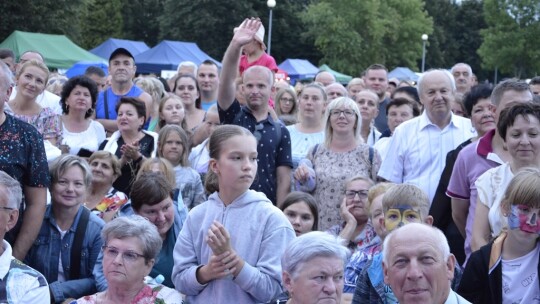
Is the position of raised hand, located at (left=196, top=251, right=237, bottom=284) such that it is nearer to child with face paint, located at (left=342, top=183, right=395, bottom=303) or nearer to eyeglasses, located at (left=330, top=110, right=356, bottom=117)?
child with face paint, located at (left=342, top=183, right=395, bottom=303)

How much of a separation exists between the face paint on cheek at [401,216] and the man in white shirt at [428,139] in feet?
5.00

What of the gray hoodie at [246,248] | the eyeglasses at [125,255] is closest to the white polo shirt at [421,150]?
the gray hoodie at [246,248]

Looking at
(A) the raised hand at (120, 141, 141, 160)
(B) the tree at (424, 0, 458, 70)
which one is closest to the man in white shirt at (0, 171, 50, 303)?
(A) the raised hand at (120, 141, 141, 160)

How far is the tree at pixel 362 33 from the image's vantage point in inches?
2424

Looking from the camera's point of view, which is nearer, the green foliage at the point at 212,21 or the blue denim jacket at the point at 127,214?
the blue denim jacket at the point at 127,214

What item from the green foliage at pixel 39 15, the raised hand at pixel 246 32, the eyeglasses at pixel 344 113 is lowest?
the eyeglasses at pixel 344 113

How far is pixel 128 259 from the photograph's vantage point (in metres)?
4.46

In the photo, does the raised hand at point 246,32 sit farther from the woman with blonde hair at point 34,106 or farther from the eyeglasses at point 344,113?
the woman with blonde hair at point 34,106

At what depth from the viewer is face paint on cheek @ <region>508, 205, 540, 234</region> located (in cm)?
434

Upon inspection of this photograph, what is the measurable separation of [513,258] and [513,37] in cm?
5712

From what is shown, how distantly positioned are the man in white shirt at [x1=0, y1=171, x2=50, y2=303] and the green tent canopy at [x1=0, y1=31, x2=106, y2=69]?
21.2 meters

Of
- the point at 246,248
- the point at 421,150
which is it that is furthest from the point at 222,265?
the point at 421,150

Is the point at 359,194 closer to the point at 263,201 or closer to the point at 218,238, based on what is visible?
the point at 263,201

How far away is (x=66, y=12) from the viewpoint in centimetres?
4319
